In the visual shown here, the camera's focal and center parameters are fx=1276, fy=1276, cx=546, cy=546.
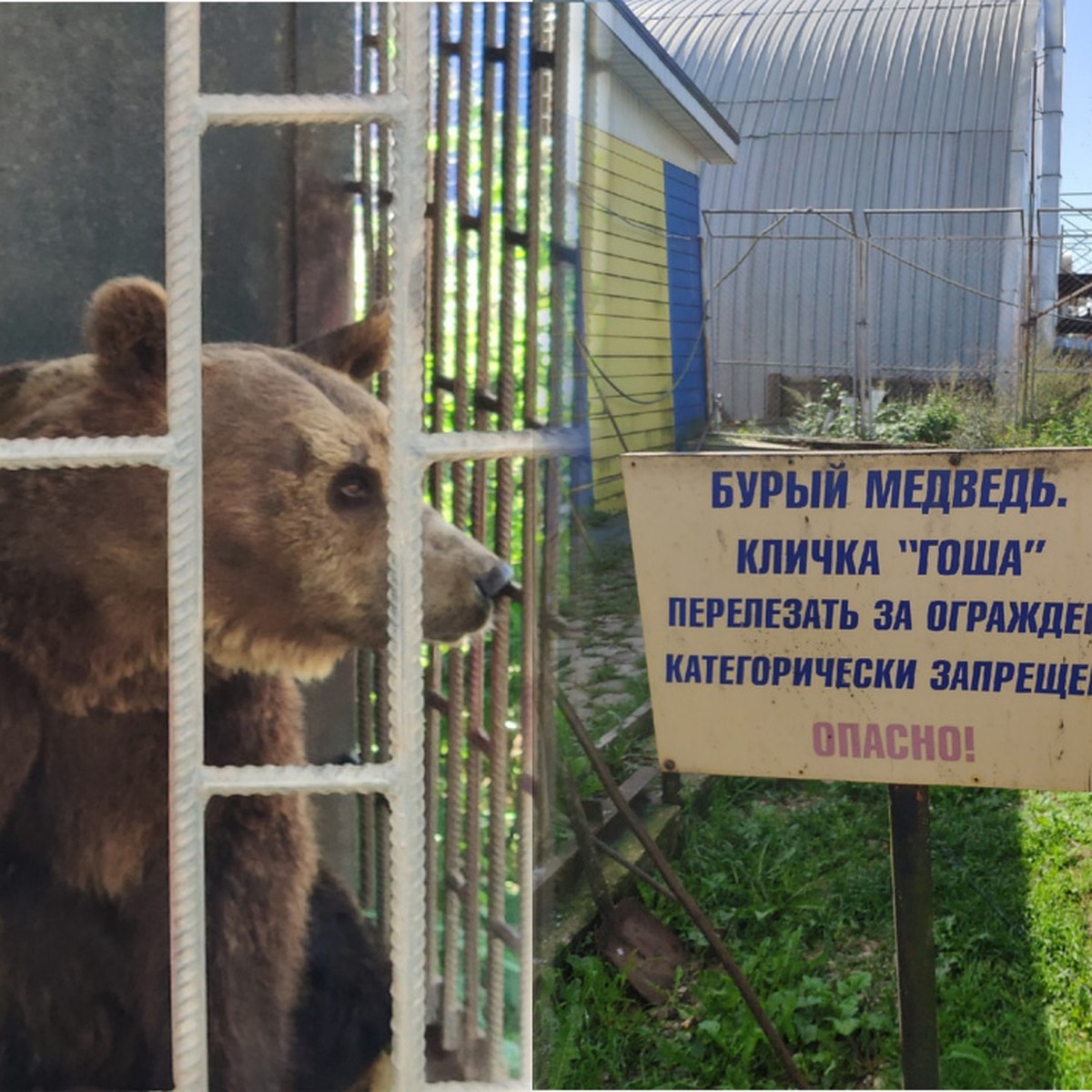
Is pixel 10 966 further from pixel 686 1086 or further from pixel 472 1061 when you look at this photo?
pixel 686 1086

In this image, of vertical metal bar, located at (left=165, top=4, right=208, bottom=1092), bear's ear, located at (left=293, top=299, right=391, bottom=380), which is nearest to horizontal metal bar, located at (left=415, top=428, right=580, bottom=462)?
bear's ear, located at (left=293, top=299, right=391, bottom=380)

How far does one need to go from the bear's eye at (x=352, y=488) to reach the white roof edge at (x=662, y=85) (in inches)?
89.4

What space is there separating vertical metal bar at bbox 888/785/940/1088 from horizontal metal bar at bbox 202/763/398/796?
0.97 metres

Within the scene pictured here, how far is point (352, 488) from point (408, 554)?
0.14 meters

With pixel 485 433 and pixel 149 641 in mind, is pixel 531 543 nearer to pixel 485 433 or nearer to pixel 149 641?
pixel 485 433

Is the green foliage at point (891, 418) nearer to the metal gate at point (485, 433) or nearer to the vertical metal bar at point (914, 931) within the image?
the vertical metal bar at point (914, 931)

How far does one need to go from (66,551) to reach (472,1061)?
115 cm

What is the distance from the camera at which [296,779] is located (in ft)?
6.83

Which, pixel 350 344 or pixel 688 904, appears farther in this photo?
pixel 688 904

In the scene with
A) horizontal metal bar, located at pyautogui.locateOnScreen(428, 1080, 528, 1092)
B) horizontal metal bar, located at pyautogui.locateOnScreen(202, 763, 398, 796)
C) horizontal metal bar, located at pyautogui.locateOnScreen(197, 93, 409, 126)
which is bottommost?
horizontal metal bar, located at pyautogui.locateOnScreen(428, 1080, 528, 1092)

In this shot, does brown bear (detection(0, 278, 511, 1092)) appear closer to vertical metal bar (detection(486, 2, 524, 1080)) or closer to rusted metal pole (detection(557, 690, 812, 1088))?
vertical metal bar (detection(486, 2, 524, 1080))

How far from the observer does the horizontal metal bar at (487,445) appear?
2088mm

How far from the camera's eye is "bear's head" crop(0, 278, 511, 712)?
206cm

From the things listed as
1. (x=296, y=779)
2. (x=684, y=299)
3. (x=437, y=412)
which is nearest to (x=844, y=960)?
(x=296, y=779)
